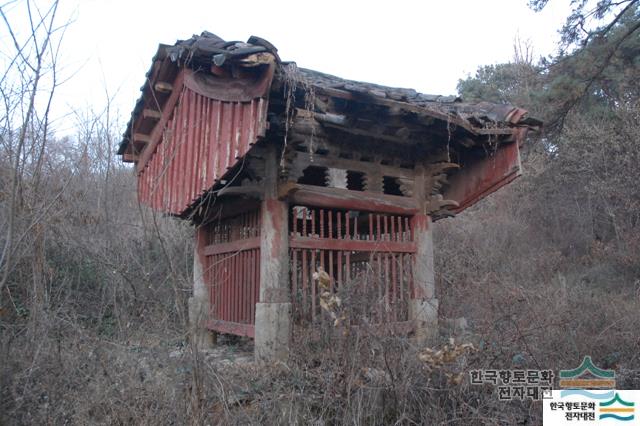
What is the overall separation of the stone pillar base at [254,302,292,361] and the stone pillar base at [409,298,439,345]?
139cm

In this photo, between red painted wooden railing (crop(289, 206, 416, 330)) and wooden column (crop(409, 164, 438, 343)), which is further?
wooden column (crop(409, 164, 438, 343))

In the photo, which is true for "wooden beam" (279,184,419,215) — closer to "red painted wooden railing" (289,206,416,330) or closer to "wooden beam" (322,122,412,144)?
"red painted wooden railing" (289,206,416,330)

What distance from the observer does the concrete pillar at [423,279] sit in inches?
225

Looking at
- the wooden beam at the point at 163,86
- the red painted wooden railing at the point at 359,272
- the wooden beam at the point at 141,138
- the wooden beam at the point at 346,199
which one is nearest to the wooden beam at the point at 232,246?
the red painted wooden railing at the point at 359,272

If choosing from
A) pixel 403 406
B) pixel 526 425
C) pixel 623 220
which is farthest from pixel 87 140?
pixel 623 220

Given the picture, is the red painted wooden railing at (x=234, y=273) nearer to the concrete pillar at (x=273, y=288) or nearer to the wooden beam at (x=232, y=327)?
the wooden beam at (x=232, y=327)

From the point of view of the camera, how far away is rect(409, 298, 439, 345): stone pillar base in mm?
5270

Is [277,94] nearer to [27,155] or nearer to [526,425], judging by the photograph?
[27,155]
